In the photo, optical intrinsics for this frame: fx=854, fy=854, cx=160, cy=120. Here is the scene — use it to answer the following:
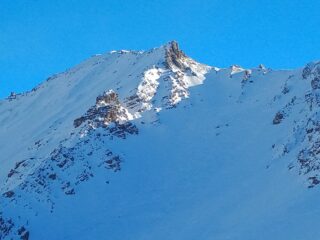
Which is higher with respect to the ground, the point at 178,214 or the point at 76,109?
the point at 76,109

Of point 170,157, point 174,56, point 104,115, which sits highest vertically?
point 174,56

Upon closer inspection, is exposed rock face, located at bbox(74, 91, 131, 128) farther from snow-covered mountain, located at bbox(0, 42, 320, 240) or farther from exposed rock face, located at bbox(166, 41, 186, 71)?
exposed rock face, located at bbox(166, 41, 186, 71)

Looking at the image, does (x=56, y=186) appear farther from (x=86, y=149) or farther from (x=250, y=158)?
(x=250, y=158)

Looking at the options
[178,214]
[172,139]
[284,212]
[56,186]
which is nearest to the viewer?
[284,212]

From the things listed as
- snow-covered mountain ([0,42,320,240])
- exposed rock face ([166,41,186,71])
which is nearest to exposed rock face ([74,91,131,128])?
snow-covered mountain ([0,42,320,240])

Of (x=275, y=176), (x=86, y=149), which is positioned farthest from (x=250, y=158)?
(x=86, y=149)

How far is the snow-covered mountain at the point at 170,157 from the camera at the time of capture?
82125 millimetres

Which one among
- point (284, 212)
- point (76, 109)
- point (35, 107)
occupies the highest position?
point (35, 107)

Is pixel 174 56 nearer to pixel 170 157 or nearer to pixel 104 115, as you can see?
pixel 104 115

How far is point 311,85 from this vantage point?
346ft

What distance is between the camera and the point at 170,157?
101 m

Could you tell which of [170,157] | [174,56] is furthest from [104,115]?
[174,56]

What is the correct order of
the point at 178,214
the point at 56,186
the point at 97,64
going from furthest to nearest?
the point at 97,64 → the point at 56,186 → the point at 178,214

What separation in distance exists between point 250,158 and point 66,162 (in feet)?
67.9
